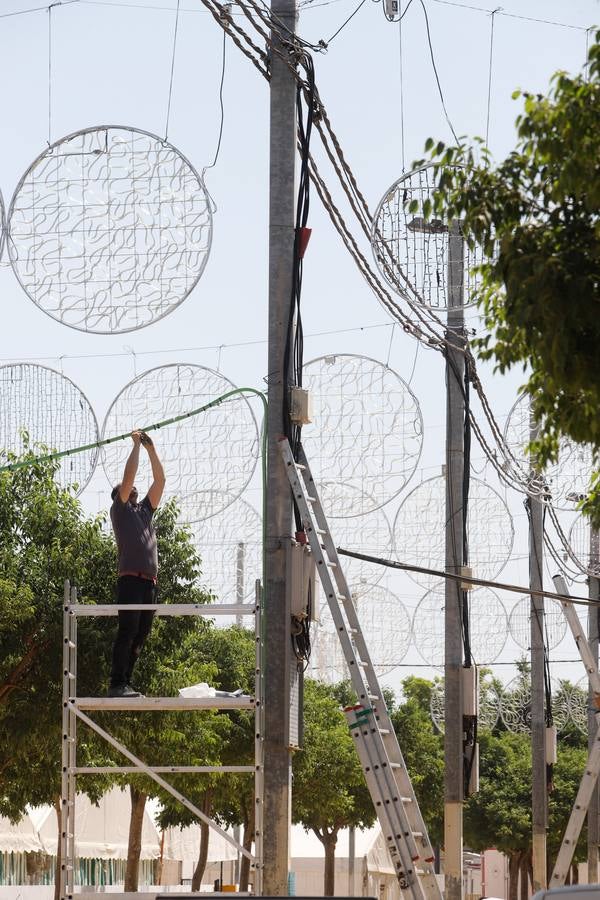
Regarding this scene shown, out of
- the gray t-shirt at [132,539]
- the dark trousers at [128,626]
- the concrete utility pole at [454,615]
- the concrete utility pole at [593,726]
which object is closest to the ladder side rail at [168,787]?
the dark trousers at [128,626]

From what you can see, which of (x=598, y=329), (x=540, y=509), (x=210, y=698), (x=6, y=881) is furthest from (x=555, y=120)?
(x=6, y=881)

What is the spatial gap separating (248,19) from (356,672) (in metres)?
5.41

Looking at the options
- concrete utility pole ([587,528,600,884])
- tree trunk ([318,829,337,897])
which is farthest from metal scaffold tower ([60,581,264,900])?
tree trunk ([318,829,337,897])

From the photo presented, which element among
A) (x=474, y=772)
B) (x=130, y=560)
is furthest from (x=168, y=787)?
(x=474, y=772)

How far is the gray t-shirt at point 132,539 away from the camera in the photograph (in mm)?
12133

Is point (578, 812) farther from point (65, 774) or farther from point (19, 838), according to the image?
point (19, 838)

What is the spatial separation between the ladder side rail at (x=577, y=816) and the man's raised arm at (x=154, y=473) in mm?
6703

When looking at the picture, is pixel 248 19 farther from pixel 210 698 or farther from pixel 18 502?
pixel 18 502

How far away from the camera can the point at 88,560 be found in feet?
63.8

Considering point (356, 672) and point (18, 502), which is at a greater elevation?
point (18, 502)

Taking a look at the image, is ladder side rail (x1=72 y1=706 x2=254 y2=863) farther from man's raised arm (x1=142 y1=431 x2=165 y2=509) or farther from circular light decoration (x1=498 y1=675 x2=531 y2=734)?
circular light decoration (x1=498 y1=675 x2=531 y2=734)

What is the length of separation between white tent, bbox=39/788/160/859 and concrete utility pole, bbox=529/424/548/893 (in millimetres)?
18747

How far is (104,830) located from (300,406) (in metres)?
38.1

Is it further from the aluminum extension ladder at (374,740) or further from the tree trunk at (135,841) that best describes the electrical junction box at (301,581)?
the tree trunk at (135,841)
